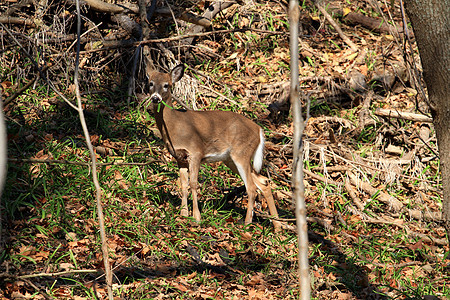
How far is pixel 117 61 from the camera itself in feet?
29.4

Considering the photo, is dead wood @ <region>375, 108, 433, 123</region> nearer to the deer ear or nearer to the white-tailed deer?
the white-tailed deer

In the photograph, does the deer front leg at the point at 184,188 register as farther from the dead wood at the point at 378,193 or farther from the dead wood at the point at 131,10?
the dead wood at the point at 131,10

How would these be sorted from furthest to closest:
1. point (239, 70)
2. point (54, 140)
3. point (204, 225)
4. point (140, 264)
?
point (239, 70)
point (54, 140)
point (204, 225)
point (140, 264)

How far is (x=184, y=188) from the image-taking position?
629 centimetres

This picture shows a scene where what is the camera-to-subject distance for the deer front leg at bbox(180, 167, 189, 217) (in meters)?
6.07

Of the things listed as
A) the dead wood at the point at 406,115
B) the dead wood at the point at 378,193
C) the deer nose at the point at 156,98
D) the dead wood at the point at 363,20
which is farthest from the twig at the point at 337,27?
the deer nose at the point at 156,98

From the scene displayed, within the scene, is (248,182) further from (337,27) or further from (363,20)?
(363,20)

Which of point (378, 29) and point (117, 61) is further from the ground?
point (378, 29)

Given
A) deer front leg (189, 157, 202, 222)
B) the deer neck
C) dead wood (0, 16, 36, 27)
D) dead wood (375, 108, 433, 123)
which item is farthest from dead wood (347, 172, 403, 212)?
dead wood (0, 16, 36, 27)

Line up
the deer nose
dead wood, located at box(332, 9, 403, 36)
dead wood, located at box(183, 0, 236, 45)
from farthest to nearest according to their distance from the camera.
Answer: dead wood, located at box(332, 9, 403, 36) < dead wood, located at box(183, 0, 236, 45) < the deer nose

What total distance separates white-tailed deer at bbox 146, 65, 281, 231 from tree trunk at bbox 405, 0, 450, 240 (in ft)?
9.69

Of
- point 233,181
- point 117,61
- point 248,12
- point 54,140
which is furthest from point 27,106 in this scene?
point 248,12

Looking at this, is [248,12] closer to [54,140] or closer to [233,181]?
[233,181]

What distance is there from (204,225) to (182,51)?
4305 millimetres
